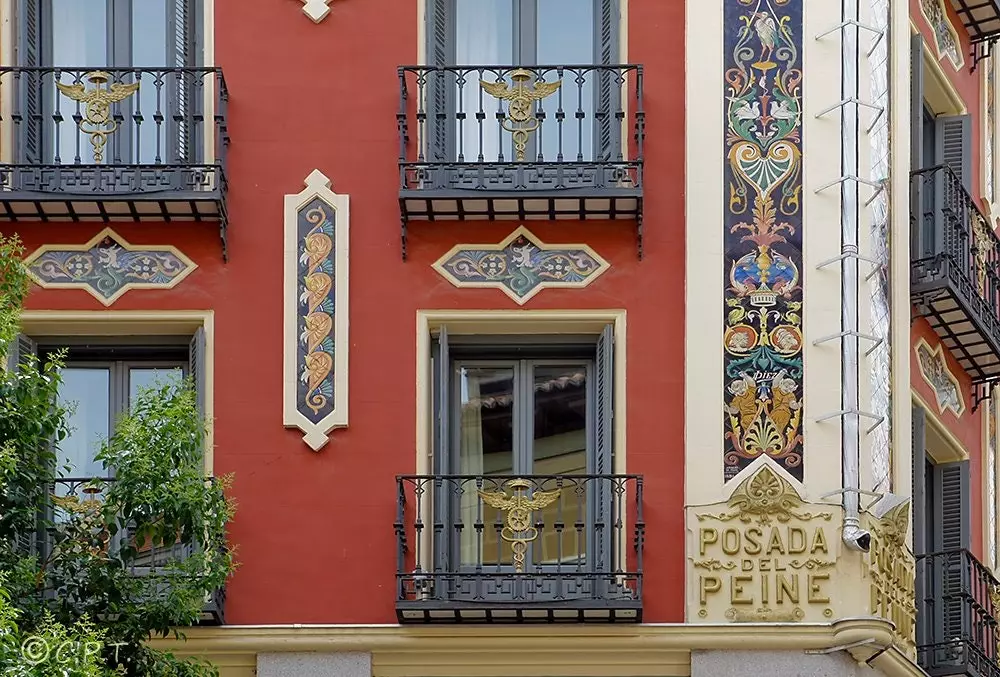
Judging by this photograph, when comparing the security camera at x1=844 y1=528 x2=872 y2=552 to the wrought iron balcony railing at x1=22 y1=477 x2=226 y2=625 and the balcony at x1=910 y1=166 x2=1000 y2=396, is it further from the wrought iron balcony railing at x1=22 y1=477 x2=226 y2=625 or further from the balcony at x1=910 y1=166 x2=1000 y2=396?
the wrought iron balcony railing at x1=22 y1=477 x2=226 y2=625

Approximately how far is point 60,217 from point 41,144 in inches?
32.4

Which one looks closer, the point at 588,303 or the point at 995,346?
the point at 588,303

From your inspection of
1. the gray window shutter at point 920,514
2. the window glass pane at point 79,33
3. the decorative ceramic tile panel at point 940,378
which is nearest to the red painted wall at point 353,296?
the window glass pane at point 79,33

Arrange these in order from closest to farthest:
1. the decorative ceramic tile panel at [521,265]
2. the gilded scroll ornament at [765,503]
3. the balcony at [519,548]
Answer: the balcony at [519,548]
the gilded scroll ornament at [765,503]
the decorative ceramic tile panel at [521,265]

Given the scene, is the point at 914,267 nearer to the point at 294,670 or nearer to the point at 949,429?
the point at 949,429

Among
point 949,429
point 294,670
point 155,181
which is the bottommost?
point 294,670

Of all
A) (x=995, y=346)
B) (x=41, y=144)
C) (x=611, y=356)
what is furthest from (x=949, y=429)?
(x=41, y=144)

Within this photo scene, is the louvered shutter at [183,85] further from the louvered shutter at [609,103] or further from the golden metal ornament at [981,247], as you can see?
the golden metal ornament at [981,247]

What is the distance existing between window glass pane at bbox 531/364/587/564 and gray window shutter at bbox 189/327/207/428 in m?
3.16

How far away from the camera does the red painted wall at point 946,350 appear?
105 ft

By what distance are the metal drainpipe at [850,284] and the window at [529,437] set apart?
7.20ft

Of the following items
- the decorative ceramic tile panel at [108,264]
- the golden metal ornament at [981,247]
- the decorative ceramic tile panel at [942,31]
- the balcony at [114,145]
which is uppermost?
the decorative ceramic tile panel at [942,31]

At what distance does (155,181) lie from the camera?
29.8 metres

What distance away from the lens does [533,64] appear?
101 feet
